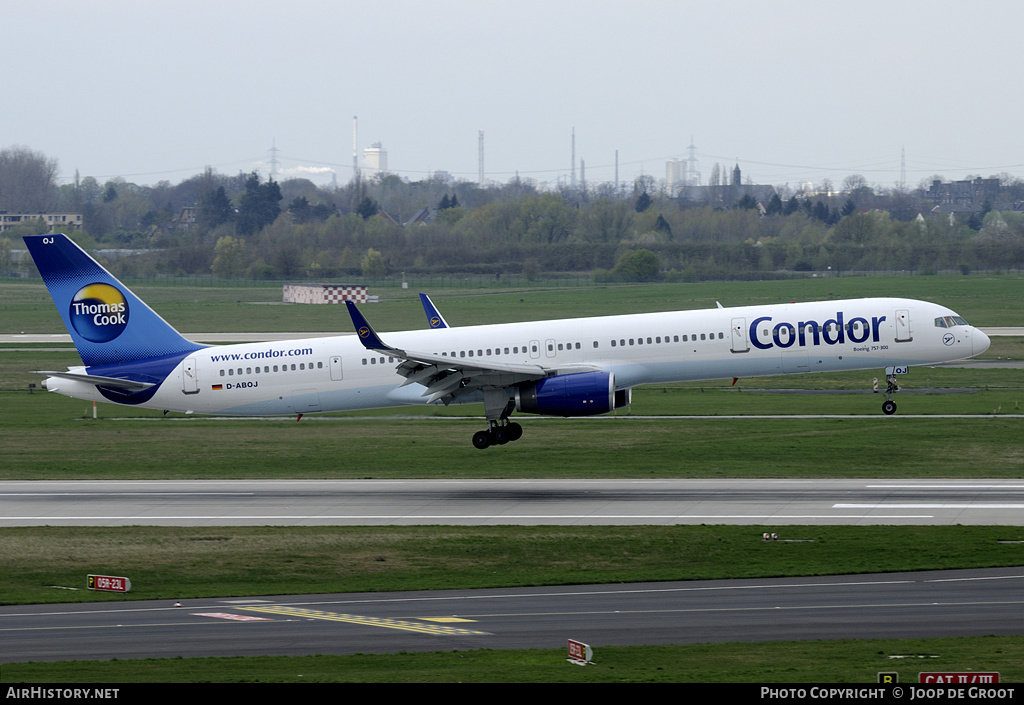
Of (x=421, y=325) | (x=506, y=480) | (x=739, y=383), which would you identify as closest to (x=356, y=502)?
(x=506, y=480)

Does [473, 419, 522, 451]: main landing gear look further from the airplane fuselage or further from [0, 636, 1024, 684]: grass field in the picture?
[0, 636, 1024, 684]: grass field

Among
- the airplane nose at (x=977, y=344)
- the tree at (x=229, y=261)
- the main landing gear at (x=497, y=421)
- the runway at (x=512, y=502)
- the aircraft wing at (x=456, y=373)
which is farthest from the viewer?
the tree at (x=229, y=261)

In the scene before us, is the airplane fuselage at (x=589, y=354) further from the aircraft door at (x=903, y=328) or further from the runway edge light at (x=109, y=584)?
the runway edge light at (x=109, y=584)

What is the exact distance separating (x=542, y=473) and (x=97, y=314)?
18724 mm

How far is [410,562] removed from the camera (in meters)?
32.7

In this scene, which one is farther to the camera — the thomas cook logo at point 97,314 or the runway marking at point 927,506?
the thomas cook logo at point 97,314

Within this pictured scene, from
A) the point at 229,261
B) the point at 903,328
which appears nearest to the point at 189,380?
the point at 903,328

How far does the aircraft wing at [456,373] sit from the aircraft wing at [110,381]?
945cm

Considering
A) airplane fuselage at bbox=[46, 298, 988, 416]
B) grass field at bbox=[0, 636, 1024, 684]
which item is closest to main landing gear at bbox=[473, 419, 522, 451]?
airplane fuselage at bbox=[46, 298, 988, 416]

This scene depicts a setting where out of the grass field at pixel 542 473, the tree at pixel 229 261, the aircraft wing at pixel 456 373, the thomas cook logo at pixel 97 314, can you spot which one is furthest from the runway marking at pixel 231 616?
the tree at pixel 229 261

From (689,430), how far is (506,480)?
1341cm

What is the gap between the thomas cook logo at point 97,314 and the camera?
153 ft
